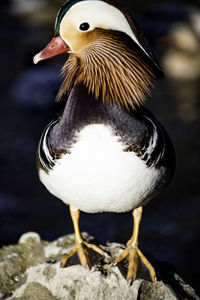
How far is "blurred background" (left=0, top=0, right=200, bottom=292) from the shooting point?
4371 millimetres

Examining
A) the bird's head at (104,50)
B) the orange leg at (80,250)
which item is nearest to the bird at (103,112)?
the bird's head at (104,50)

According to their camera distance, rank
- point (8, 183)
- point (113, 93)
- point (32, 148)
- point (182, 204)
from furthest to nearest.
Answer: point (32, 148)
point (8, 183)
point (182, 204)
point (113, 93)

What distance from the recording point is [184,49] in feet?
27.6

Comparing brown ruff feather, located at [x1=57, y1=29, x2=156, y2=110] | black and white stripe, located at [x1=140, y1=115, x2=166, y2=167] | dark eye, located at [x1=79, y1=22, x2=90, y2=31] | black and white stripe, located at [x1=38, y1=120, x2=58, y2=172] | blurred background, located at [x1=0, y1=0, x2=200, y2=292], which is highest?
dark eye, located at [x1=79, y1=22, x2=90, y2=31]

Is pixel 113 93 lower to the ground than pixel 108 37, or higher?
lower

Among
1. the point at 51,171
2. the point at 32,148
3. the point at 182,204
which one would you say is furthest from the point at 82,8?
the point at 32,148

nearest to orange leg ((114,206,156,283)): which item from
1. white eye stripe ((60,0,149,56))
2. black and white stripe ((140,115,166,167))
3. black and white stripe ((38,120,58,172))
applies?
black and white stripe ((140,115,166,167))

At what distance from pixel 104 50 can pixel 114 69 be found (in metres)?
0.10

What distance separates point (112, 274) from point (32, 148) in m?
3.46

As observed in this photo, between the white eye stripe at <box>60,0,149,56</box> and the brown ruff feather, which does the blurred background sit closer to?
the brown ruff feather

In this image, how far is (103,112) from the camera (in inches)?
86.4

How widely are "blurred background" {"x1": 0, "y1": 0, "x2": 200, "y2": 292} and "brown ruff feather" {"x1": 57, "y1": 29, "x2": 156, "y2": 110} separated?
1273 mm

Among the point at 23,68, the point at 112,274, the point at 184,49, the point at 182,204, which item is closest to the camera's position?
the point at 112,274

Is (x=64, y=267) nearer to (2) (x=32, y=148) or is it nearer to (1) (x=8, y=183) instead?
(1) (x=8, y=183)
